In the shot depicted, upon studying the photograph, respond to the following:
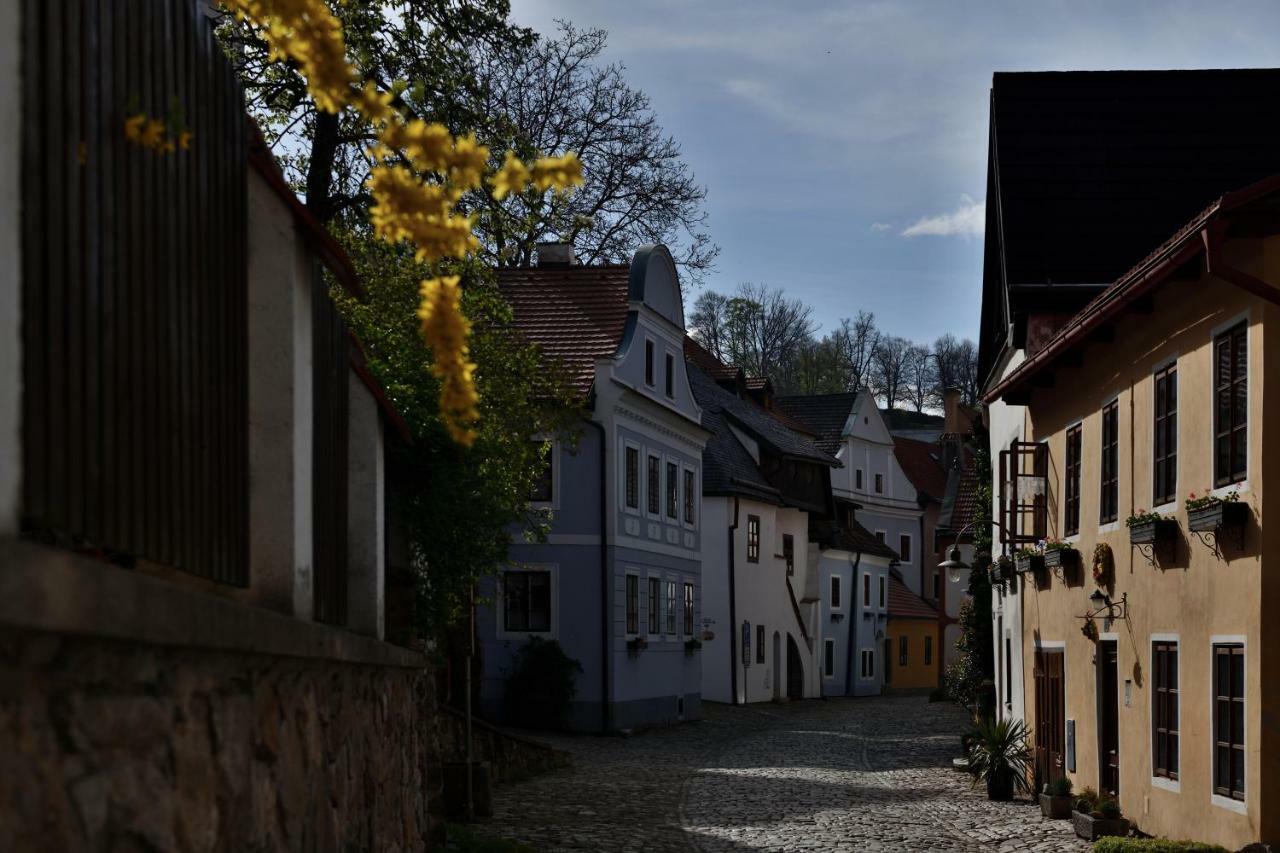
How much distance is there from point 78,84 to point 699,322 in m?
70.5

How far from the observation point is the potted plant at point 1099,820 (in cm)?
1597

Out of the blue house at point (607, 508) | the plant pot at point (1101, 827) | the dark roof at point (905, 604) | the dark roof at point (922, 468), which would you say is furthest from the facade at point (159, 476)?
the dark roof at point (922, 468)

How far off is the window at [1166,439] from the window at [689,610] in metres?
24.6

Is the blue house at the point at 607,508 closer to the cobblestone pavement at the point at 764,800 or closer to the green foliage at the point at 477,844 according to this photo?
the cobblestone pavement at the point at 764,800

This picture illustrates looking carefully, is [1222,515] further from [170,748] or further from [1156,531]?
[170,748]

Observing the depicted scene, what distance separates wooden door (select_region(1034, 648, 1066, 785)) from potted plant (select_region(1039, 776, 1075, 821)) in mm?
1654

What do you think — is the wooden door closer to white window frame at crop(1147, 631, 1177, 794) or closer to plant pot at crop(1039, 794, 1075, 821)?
plant pot at crop(1039, 794, 1075, 821)

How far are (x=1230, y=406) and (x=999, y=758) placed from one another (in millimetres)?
7903

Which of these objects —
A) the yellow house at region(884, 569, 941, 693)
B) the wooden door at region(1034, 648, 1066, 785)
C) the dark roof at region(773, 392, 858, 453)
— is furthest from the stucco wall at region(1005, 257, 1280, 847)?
the yellow house at region(884, 569, 941, 693)

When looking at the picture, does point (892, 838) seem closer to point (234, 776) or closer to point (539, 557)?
point (234, 776)

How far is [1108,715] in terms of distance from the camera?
18281 millimetres

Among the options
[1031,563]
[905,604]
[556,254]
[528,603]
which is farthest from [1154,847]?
[905,604]

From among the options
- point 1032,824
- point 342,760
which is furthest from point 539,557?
point 342,760

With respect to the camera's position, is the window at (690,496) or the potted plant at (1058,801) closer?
the potted plant at (1058,801)
